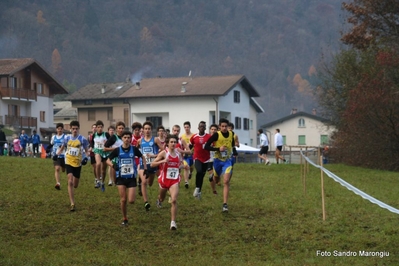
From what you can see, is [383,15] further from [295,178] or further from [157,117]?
[157,117]

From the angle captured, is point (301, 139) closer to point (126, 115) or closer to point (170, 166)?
point (126, 115)

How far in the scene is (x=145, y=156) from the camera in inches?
759

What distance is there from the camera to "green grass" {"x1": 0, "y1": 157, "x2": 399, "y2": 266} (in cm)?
1271

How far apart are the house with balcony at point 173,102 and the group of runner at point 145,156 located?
207 feet

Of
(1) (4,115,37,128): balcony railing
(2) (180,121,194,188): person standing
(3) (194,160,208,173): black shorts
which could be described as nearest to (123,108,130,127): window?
(1) (4,115,37,128): balcony railing

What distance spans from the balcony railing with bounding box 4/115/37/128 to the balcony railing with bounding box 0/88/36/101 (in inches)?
83.8

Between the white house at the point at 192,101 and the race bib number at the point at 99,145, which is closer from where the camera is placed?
the race bib number at the point at 99,145

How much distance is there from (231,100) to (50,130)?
71.3 feet

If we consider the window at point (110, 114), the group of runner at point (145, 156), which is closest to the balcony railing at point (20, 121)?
the window at point (110, 114)

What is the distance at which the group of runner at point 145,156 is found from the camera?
51.5 feet

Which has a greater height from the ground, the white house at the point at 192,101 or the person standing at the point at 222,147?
the white house at the point at 192,101

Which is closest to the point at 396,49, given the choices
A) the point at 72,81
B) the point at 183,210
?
the point at 183,210

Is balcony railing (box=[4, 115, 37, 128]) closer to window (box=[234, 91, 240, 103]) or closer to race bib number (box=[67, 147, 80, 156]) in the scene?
window (box=[234, 91, 240, 103])

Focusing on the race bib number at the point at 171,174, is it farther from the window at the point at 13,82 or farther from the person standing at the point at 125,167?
the window at the point at 13,82
